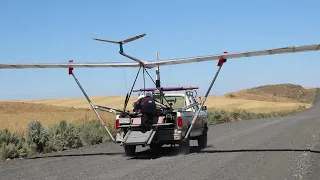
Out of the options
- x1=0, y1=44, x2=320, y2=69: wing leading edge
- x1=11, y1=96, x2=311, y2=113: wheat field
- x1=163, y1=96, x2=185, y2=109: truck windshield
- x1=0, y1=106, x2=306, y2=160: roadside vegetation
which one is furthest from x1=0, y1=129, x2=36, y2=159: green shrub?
x1=11, y1=96, x2=311, y2=113: wheat field

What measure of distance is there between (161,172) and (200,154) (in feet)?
12.9

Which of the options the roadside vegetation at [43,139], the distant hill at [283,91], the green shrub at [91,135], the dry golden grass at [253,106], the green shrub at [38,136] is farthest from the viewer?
the distant hill at [283,91]

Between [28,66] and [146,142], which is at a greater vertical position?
[28,66]

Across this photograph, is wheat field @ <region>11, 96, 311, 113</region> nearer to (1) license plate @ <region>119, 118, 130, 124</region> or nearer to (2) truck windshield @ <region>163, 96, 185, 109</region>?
(2) truck windshield @ <region>163, 96, 185, 109</region>

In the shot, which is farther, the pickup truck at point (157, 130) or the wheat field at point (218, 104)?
the wheat field at point (218, 104)

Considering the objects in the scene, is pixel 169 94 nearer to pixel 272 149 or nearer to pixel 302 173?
pixel 272 149

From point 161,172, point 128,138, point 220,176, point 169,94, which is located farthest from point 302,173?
point 169,94

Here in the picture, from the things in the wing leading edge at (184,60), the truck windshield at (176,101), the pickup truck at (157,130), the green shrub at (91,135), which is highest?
the wing leading edge at (184,60)

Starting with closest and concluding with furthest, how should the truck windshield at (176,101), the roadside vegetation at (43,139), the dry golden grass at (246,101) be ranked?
the roadside vegetation at (43,139) → the truck windshield at (176,101) → the dry golden grass at (246,101)

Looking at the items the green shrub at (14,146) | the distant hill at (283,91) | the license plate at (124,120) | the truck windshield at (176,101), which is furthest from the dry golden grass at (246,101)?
the license plate at (124,120)

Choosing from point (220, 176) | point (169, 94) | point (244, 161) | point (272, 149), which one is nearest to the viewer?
point (220, 176)

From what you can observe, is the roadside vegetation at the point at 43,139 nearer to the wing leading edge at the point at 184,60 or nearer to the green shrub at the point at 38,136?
the green shrub at the point at 38,136

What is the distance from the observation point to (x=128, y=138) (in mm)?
14039

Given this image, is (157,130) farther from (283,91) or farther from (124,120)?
(283,91)
